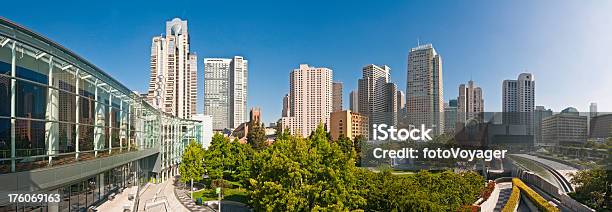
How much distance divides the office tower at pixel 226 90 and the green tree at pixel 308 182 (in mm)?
150263

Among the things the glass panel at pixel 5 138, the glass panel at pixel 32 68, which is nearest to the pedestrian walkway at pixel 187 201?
the glass panel at pixel 32 68

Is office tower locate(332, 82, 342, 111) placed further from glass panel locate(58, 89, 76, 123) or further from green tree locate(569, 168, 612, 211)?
glass panel locate(58, 89, 76, 123)

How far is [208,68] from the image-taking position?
171 metres

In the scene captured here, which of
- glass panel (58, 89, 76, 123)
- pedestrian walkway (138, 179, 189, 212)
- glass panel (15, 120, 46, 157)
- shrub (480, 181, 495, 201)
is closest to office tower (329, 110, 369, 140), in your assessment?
pedestrian walkway (138, 179, 189, 212)

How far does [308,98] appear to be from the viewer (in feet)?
421

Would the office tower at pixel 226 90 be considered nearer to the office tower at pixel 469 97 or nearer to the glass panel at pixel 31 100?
the office tower at pixel 469 97

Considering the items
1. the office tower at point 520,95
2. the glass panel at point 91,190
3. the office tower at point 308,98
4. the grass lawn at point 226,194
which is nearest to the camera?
the glass panel at point 91,190

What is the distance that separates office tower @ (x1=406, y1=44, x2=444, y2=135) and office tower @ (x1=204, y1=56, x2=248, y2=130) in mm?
79212

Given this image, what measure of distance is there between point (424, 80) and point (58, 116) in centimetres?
10495

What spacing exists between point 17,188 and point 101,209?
10664mm

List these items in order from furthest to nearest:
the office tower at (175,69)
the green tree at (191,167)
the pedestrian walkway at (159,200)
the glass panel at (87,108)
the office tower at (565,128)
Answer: the office tower at (175,69) < the green tree at (191,167) < the pedestrian walkway at (159,200) < the office tower at (565,128) < the glass panel at (87,108)

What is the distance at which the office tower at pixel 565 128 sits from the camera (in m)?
16.8

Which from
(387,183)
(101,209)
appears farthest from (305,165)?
(101,209)

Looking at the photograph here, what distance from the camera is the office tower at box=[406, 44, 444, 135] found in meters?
102
